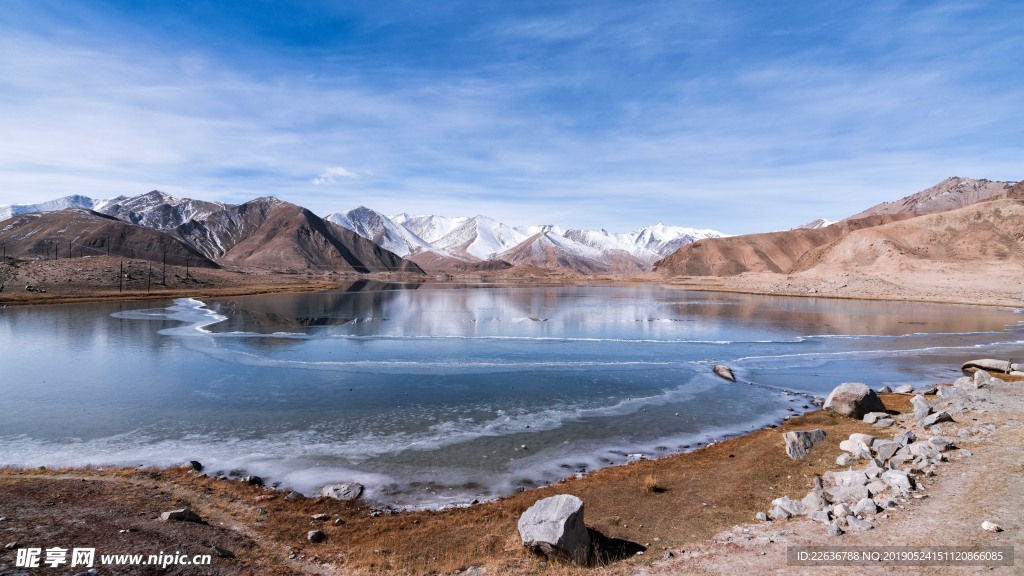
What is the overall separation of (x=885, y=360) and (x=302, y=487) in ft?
117

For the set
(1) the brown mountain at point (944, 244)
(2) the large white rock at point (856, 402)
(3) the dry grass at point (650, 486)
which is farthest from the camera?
(1) the brown mountain at point (944, 244)

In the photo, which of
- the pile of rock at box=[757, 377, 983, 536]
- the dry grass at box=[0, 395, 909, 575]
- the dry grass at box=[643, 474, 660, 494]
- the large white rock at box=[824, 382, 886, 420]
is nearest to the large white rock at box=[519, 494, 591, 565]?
the dry grass at box=[0, 395, 909, 575]

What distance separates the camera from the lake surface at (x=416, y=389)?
51.3 ft

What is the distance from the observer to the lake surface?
15.6 metres

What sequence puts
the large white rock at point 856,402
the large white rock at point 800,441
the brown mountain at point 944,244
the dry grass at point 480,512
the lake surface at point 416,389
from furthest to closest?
the brown mountain at point 944,244
the large white rock at point 856,402
the lake surface at point 416,389
the large white rock at point 800,441
the dry grass at point 480,512

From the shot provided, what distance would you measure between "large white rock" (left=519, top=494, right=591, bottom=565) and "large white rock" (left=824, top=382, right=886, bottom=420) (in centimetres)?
1485

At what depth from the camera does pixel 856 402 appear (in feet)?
63.2

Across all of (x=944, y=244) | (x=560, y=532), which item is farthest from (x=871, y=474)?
(x=944, y=244)

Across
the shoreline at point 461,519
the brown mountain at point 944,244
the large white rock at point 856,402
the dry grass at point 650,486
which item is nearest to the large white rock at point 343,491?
the shoreline at point 461,519

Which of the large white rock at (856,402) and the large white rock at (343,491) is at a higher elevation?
the large white rock at (856,402)

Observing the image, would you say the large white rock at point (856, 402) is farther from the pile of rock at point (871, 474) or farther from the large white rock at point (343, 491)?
the large white rock at point (343, 491)

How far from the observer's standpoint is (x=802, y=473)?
1327 cm

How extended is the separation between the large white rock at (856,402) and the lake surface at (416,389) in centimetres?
215

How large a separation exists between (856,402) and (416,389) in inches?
711
